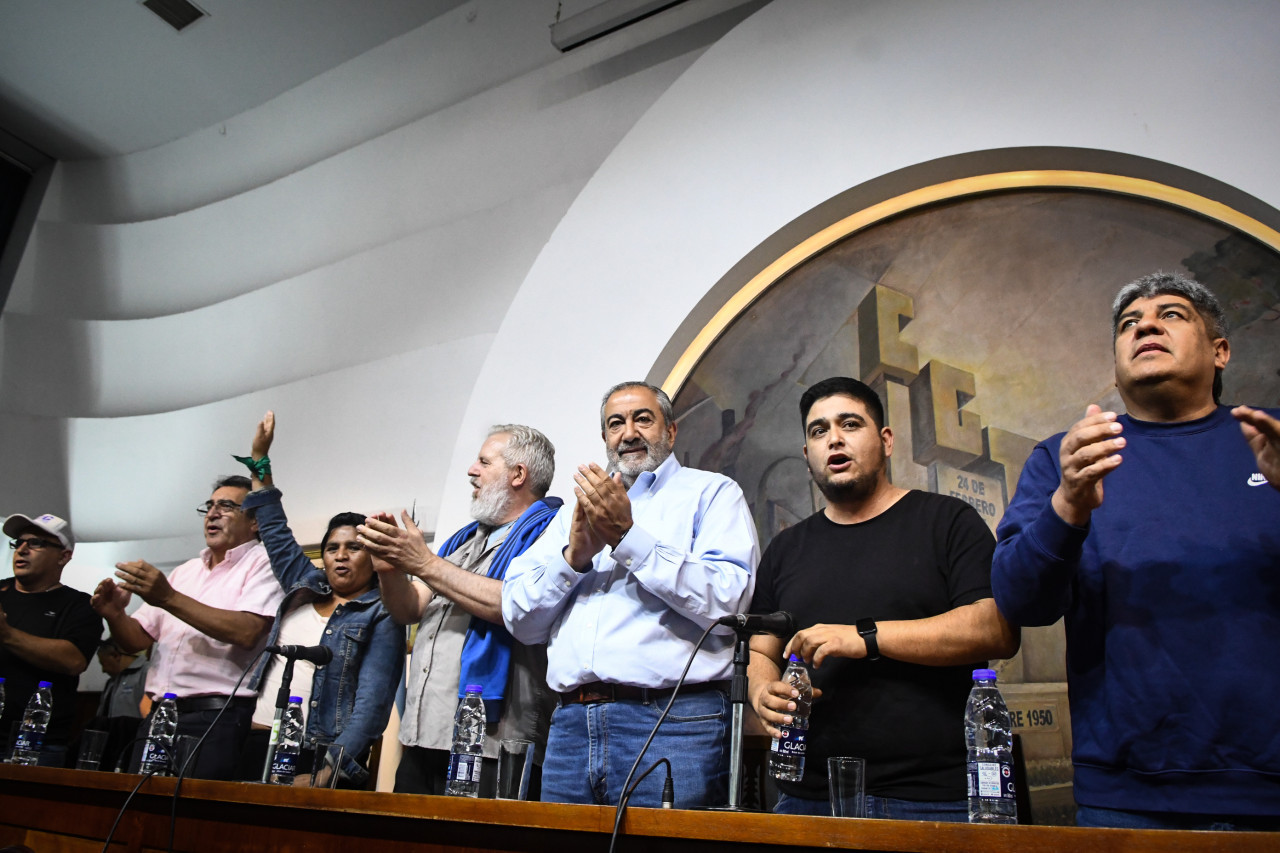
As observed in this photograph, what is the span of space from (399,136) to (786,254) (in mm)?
2282

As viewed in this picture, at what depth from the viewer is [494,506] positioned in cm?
266

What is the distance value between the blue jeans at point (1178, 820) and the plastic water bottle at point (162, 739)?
1932mm

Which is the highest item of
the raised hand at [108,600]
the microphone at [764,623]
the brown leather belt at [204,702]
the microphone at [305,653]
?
the raised hand at [108,600]

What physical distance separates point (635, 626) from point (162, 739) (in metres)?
1.41

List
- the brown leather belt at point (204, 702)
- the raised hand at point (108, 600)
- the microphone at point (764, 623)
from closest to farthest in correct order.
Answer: the microphone at point (764, 623) → the brown leather belt at point (204, 702) → the raised hand at point (108, 600)

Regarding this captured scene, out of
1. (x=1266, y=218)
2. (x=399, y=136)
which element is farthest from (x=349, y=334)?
(x=1266, y=218)

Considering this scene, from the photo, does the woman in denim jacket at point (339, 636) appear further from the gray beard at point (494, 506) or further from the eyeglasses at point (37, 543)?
the eyeglasses at point (37, 543)

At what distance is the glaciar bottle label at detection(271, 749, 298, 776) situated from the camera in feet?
7.02

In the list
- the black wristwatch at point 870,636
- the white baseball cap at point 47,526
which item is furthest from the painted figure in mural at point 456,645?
the white baseball cap at point 47,526

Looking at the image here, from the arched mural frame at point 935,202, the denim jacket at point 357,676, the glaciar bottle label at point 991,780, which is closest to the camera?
the glaciar bottle label at point 991,780

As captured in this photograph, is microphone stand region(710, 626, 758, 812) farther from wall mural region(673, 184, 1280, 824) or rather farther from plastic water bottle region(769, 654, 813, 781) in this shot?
wall mural region(673, 184, 1280, 824)

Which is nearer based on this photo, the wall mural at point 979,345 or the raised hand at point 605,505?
the raised hand at point 605,505

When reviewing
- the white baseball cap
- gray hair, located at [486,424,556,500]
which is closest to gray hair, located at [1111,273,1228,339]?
gray hair, located at [486,424,556,500]

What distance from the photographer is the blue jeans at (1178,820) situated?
121 centimetres
